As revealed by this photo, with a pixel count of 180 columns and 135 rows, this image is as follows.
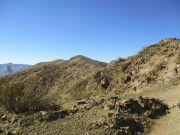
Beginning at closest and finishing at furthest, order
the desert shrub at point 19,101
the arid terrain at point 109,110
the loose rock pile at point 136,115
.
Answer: the arid terrain at point 109,110
the loose rock pile at point 136,115
the desert shrub at point 19,101

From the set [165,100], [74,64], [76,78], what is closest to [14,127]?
[165,100]

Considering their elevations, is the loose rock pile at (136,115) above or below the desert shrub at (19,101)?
below

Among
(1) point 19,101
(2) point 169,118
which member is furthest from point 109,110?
(1) point 19,101

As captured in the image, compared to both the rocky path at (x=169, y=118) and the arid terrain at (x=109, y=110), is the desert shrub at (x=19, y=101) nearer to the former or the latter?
the arid terrain at (x=109, y=110)

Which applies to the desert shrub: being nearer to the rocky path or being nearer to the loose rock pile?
the loose rock pile

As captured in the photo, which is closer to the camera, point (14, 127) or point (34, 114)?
point (14, 127)

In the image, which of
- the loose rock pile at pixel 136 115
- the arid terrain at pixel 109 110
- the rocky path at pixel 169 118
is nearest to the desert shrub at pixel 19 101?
the arid terrain at pixel 109 110

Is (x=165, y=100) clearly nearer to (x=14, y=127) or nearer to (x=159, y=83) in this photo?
(x=159, y=83)

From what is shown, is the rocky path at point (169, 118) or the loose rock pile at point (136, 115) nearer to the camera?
the loose rock pile at point (136, 115)

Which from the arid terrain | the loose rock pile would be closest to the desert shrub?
the arid terrain

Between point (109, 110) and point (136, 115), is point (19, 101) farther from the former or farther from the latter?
point (136, 115)

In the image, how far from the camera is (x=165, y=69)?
25.8m

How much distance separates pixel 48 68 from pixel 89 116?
1135 inches

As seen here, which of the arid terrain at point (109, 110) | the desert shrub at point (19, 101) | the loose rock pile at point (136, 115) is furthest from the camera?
the desert shrub at point (19, 101)
